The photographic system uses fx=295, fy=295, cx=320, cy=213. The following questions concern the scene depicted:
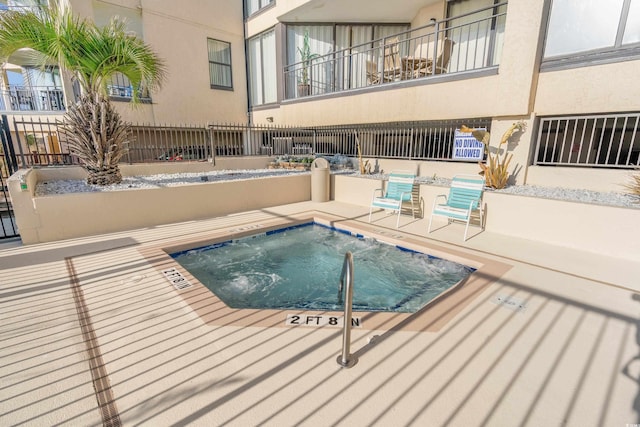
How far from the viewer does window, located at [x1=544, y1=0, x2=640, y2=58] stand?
16.5 ft

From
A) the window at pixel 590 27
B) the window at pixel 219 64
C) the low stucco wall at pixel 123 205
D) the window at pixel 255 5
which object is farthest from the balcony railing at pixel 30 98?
the window at pixel 590 27

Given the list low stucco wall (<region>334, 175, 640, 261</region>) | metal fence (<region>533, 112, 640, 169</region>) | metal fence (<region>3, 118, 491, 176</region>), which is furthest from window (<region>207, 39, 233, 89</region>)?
metal fence (<region>533, 112, 640, 169</region>)

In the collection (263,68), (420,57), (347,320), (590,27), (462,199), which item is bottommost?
(347,320)

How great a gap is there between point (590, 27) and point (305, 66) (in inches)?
321

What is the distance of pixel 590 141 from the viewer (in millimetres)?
5887

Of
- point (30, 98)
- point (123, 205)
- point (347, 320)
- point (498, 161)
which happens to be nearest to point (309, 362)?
point (347, 320)

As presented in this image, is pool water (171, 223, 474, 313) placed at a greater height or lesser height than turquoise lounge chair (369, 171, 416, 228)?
lesser

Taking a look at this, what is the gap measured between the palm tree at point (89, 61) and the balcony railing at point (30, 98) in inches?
369

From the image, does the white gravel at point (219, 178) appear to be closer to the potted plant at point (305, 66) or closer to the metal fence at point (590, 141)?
the metal fence at point (590, 141)

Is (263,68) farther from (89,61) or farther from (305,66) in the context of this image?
(89,61)

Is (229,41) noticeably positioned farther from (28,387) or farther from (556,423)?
(556,423)

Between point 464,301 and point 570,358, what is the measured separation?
994mm

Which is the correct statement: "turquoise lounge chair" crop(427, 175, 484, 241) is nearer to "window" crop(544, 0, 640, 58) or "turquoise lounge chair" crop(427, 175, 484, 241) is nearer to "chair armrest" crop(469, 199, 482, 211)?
"chair armrest" crop(469, 199, 482, 211)

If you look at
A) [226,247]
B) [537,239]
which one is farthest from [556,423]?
[226,247]
